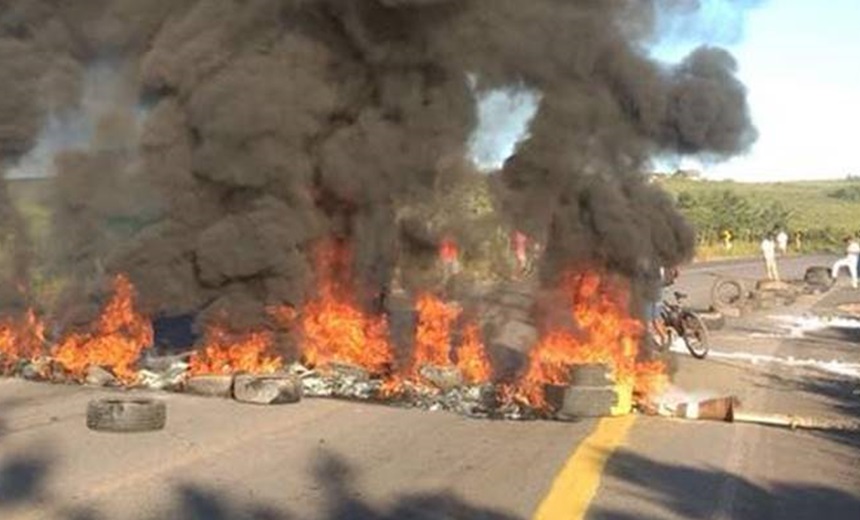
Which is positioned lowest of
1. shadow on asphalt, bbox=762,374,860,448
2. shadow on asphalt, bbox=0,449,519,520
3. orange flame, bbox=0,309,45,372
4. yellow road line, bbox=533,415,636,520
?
shadow on asphalt, bbox=762,374,860,448

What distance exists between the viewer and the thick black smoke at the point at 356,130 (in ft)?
48.7

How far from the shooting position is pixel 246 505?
7.40m

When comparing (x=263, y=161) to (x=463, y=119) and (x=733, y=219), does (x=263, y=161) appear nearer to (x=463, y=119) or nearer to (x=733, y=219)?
(x=463, y=119)

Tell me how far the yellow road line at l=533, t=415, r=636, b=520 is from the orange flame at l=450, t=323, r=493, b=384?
3.09 metres

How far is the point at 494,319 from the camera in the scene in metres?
19.2

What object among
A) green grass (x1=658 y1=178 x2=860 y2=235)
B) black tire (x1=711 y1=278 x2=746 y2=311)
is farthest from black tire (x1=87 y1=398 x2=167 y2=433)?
green grass (x1=658 y1=178 x2=860 y2=235)

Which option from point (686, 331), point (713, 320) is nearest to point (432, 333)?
point (686, 331)

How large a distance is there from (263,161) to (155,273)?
187 centimetres

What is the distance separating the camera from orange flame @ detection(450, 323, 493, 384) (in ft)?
47.1

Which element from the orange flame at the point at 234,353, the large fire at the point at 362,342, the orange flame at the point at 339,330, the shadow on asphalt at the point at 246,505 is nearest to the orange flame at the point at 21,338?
the large fire at the point at 362,342

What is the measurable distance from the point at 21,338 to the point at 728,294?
21508mm

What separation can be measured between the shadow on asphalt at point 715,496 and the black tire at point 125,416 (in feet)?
12.0

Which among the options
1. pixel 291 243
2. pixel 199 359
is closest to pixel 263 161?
pixel 291 243

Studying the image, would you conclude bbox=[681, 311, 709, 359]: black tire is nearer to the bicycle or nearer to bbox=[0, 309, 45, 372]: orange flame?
the bicycle
